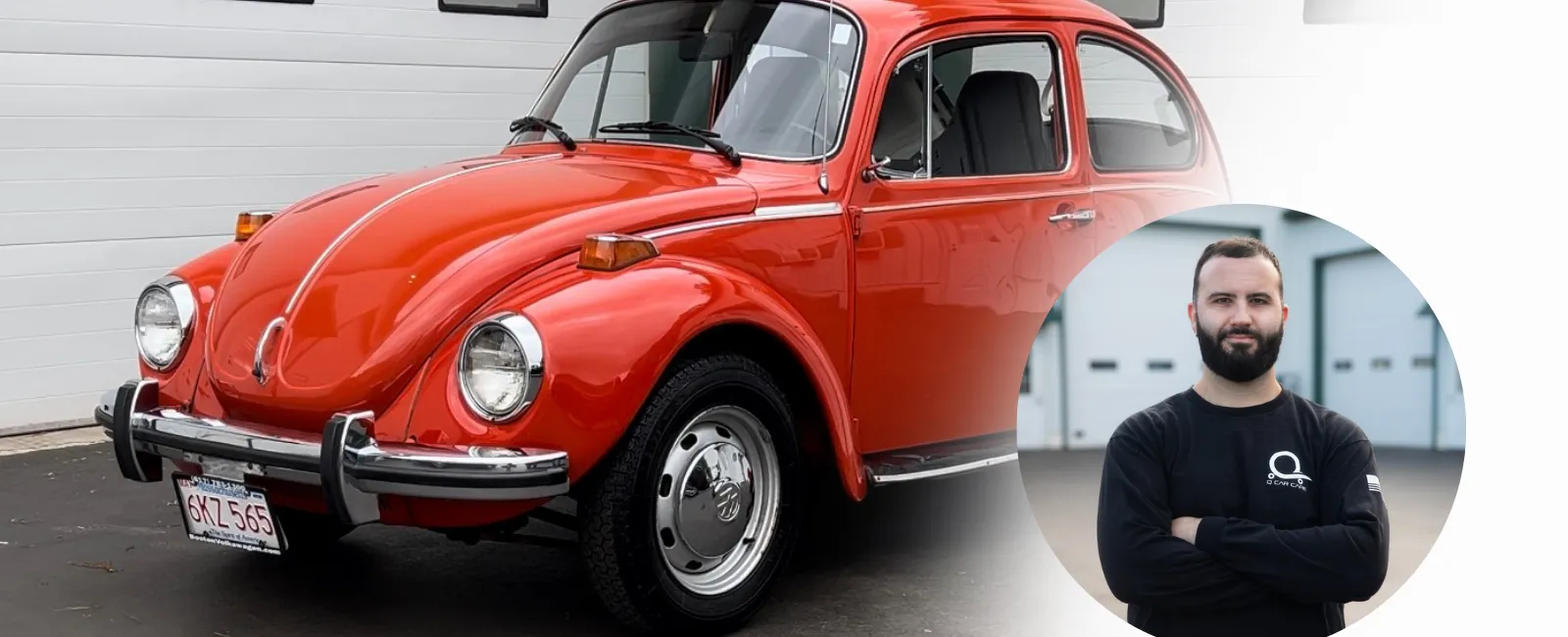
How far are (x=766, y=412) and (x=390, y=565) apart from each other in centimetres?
152

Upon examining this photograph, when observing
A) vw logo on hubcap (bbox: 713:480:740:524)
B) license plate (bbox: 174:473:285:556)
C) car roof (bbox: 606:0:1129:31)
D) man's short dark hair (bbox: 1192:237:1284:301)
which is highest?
car roof (bbox: 606:0:1129:31)

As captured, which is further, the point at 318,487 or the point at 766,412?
the point at 766,412

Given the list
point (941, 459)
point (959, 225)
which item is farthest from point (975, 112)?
point (941, 459)

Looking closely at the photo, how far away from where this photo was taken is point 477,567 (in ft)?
16.6

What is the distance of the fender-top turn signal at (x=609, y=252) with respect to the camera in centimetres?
414

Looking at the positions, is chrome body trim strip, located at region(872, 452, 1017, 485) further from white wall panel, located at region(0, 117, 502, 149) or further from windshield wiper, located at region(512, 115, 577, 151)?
white wall panel, located at region(0, 117, 502, 149)

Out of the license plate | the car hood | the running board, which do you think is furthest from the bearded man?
the license plate

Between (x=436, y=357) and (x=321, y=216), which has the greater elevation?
(x=321, y=216)

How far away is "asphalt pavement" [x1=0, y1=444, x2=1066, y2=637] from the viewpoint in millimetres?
4496

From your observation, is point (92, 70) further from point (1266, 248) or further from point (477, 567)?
point (1266, 248)

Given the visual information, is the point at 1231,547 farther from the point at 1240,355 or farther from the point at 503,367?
the point at 503,367

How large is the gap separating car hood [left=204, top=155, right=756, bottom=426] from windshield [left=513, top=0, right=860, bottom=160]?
1.09 ft

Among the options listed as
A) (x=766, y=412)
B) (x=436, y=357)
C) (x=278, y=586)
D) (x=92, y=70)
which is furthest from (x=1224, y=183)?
(x=92, y=70)

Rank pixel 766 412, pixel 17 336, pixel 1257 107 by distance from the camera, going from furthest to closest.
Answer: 1. pixel 1257 107
2. pixel 17 336
3. pixel 766 412
